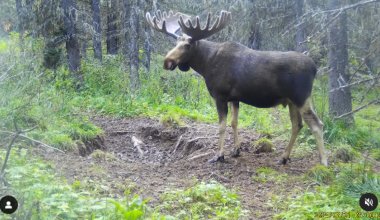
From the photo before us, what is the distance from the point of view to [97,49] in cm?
1911

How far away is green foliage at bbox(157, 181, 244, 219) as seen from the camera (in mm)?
5883

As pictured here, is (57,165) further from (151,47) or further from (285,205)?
(151,47)

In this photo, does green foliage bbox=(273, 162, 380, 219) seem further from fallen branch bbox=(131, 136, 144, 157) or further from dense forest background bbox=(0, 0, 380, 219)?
fallen branch bbox=(131, 136, 144, 157)

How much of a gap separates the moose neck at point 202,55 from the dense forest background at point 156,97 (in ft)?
5.57

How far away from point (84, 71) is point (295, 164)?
31.0ft

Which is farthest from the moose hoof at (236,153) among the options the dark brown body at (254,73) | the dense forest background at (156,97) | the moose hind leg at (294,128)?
the dense forest background at (156,97)

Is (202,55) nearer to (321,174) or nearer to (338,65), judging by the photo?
(321,174)

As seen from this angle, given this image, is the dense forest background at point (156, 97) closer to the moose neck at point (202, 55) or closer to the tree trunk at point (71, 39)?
the tree trunk at point (71, 39)

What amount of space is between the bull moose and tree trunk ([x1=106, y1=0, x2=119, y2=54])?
9232 mm

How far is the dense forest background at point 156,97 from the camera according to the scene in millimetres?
5824

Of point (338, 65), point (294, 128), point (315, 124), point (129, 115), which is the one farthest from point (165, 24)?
point (129, 115)

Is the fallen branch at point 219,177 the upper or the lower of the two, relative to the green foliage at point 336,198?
lower

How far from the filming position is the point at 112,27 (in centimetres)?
2125

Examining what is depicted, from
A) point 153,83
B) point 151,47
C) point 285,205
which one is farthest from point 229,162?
point 151,47
